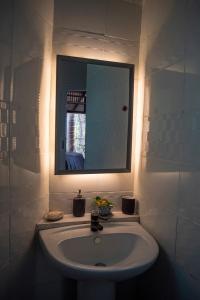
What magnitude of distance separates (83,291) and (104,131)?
0.92 m

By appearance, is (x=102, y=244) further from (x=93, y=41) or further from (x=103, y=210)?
(x=93, y=41)

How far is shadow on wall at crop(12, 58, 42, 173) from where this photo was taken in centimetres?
110

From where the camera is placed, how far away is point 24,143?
1.16m

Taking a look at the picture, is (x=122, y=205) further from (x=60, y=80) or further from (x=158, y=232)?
(x=60, y=80)

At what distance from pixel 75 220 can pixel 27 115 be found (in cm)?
68

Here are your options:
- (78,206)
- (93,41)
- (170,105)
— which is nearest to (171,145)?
(170,105)

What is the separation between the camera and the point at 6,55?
40.6 inches

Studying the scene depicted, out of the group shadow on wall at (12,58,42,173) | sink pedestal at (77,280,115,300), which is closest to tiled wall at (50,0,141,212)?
shadow on wall at (12,58,42,173)

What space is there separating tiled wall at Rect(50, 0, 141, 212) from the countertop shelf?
8 cm

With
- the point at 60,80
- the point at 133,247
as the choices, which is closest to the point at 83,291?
the point at 133,247

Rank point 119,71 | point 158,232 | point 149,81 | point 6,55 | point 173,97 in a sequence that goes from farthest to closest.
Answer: point 119,71 < point 149,81 < point 158,232 < point 173,97 < point 6,55

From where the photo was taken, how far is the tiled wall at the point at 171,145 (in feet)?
3.34

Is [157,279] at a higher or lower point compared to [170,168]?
lower

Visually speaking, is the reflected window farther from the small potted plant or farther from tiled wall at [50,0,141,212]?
the small potted plant
